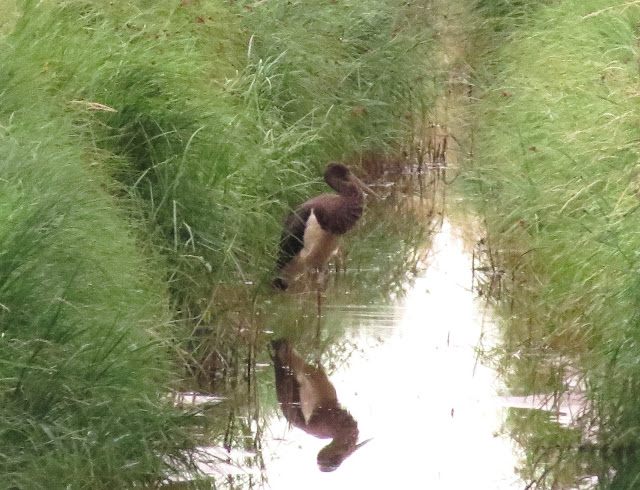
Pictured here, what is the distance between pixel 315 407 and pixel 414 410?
0.50 meters

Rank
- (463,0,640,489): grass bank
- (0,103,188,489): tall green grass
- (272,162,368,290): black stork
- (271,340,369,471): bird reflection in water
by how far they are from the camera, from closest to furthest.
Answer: (0,103,188,489): tall green grass → (463,0,640,489): grass bank → (271,340,369,471): bird reflection in water → (272,162,368,290): black stork

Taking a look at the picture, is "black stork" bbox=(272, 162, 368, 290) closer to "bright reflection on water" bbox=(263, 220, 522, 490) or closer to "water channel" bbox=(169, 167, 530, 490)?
"water channel" bbox=(169, 167, 530, 490)

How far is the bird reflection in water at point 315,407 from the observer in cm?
601

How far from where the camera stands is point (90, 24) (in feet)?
26.8

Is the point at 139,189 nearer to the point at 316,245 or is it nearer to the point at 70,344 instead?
the point at 316,245

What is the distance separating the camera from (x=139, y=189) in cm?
710

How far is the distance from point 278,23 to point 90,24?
257 centimetres

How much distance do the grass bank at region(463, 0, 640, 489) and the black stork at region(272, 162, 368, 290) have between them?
3.36 ft

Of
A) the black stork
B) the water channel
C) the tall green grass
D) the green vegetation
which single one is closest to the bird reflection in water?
the water channel

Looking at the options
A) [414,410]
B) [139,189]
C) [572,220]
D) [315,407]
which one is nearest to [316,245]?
[139,189]

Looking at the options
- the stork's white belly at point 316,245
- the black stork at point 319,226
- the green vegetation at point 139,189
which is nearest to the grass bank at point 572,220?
the black stork at point 319,226

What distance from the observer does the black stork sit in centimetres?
845

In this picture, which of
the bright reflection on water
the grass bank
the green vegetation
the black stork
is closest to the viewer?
the green vegetation

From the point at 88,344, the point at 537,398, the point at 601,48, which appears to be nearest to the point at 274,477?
the point at 88,344
